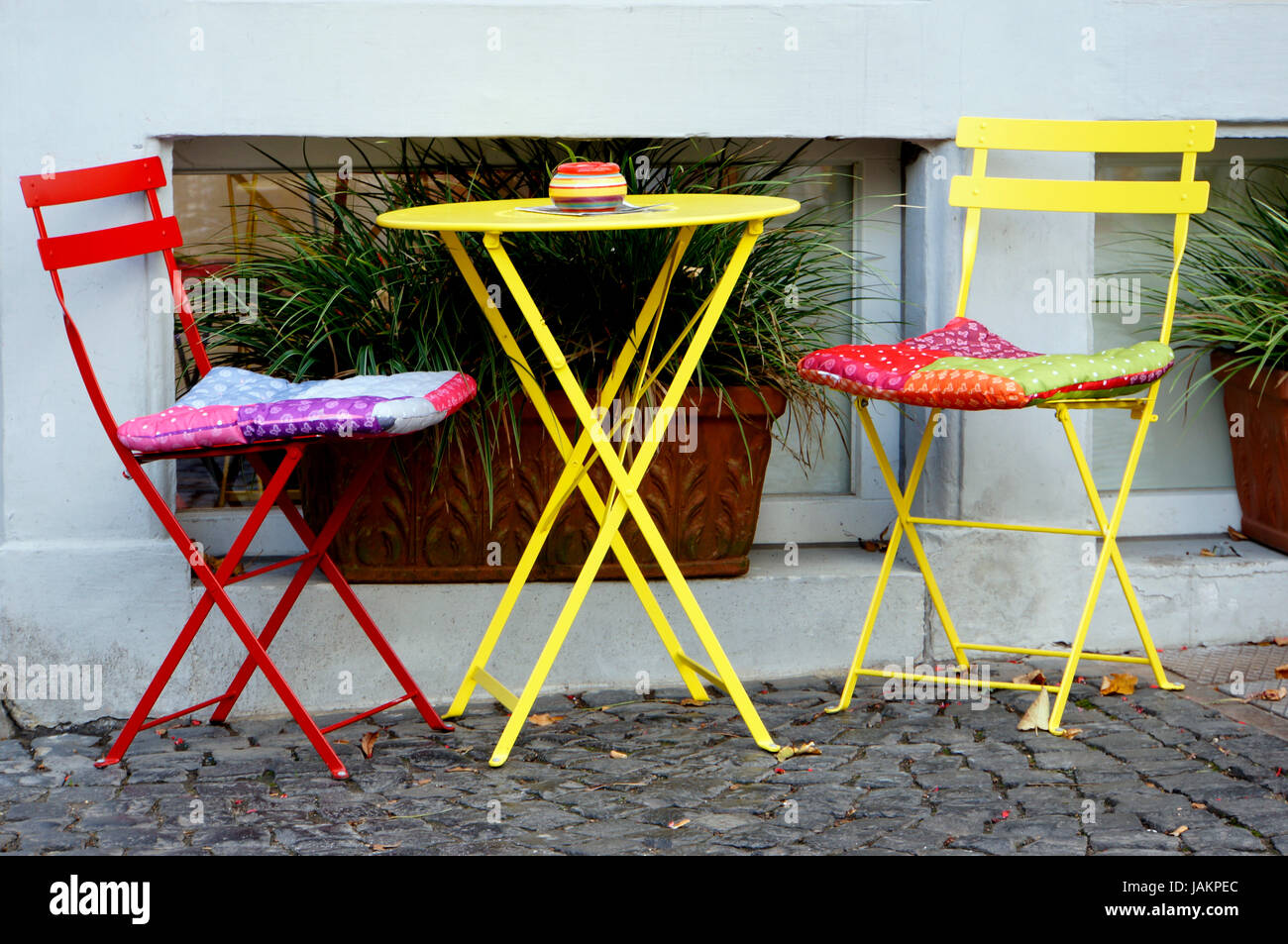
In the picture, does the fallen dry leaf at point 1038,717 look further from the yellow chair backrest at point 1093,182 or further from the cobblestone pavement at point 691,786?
the yellow chair backrest at point 1093,182

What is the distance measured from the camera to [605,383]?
3.66 metres

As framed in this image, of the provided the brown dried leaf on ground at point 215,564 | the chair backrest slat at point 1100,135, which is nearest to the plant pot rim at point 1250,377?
the chair backrest slat at point 1100,135

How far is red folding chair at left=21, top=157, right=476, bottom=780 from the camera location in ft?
9.95

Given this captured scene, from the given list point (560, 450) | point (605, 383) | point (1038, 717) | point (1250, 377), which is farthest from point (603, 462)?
point (1250, 377)

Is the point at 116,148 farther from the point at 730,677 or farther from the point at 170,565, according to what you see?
the point at 730,677

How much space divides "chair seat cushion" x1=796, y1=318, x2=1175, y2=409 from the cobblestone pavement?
841mm

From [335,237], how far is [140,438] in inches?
40.1

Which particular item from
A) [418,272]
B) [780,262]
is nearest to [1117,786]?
[780,262]

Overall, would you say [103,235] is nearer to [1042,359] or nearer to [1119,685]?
[1042,359]

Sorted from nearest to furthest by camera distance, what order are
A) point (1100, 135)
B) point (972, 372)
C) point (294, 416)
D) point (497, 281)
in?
point (294, 416)
point (972, 372)
point (1100, 135)
point (497, 281)

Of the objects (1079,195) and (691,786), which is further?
(1079,195)

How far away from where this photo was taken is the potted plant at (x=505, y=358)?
12.2 ft

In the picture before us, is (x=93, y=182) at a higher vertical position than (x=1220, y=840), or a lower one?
higher

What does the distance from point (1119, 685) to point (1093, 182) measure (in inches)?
52.8
